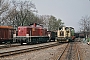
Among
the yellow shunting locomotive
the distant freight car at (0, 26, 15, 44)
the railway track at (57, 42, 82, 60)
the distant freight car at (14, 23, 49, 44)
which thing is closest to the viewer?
the railway track at (57, 42, 82, 60)

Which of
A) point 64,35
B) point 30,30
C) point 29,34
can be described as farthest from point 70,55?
point 64,35

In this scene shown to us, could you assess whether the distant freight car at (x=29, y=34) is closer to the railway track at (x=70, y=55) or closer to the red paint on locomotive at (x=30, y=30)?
the red paint on locomotive at (x=30, y=30)

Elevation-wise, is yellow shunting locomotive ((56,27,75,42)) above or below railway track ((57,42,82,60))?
above

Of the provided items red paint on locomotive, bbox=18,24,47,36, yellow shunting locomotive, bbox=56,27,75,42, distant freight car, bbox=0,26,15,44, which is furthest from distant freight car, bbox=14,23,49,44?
yellow shunting locomotive, bbox=56,27,75,42

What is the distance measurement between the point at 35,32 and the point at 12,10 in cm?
2538

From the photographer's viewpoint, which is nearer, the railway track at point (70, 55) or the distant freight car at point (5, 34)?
the railway track at point (70, 55)

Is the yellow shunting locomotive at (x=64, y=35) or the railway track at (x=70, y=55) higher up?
Result: the yellow shunting locomotive at (x=64, y=35)

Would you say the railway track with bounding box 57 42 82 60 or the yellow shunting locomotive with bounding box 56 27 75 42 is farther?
the yellow shunting locomotive with bounding box 56 27 75 42

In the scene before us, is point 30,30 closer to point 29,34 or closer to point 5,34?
point 29,34

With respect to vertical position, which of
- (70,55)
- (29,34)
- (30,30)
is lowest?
(70,55)

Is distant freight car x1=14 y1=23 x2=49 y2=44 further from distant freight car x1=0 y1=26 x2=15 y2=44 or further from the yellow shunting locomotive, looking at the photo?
the yellow shunting locomotive

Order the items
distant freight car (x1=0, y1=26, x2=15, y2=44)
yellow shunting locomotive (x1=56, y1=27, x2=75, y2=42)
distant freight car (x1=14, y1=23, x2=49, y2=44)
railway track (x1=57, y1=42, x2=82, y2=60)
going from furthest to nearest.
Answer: yellow shunting locomotive (x1=56, y1=27, x2=75, y2=42)
distant freight car (x1=0, y1=26, x2=15, y2=44)
distant freight car (x1=14, y1=23, x2=49, y2=44)
railway track (x1=57, y1=42, x2=82, y2=60)

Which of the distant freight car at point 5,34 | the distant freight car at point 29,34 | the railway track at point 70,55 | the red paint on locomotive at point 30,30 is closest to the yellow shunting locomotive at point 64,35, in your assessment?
the distant freight car at point 29,34

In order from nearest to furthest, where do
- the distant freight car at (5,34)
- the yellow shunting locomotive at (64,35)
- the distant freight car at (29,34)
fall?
the distant freight car at (29,34)
the distant freight car at (5,34)
the yellow shunting locomotive at (64,35)
